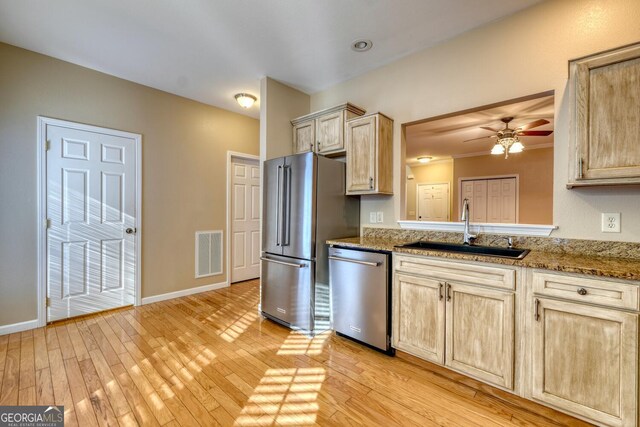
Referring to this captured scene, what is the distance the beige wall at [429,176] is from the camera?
7195 mm

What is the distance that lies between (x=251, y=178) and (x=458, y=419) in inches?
162

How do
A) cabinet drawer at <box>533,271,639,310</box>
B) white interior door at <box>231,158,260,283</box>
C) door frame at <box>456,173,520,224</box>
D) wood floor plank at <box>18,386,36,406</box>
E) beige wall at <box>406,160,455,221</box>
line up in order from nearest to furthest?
cabinet drawer at <box>533,271,639,310</box>
wood floor plank at <box>18,386,36,406</box>
white interior door at <box>231,158,260,283</box>
door frame at <box>456,173,520,224</box>
beige wall at <box>406,160,455,221</box>

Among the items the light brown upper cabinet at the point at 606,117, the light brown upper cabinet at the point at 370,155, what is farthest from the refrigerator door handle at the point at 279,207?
the light brown upper cabinet at the point at 606,117

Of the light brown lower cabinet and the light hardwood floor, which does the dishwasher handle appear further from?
the light hardwood floor

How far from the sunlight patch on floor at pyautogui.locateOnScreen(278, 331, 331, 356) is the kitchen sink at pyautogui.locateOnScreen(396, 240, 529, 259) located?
1.17 meters

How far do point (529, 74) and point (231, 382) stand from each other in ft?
10.5

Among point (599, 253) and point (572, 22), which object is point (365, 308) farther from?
point (572, 22)

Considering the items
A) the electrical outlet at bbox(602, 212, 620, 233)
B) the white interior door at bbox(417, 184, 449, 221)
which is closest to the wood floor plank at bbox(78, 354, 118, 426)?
the electrical outlet at bbox(602, 212, 620, 233)

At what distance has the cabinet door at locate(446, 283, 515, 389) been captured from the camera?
1.71 meters

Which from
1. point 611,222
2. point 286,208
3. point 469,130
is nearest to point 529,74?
point 611,222

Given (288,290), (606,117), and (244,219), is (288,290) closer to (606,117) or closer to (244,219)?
(244,219)

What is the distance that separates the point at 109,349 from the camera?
236 cm

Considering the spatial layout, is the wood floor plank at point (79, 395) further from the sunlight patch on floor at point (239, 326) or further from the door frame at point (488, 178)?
the door frame at point (488, 178)

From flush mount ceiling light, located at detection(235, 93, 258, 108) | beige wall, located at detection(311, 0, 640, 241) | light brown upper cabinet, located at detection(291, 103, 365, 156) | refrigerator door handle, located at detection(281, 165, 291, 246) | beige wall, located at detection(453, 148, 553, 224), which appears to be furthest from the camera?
beige wall, located at detection(453, 148, 553, 224)
